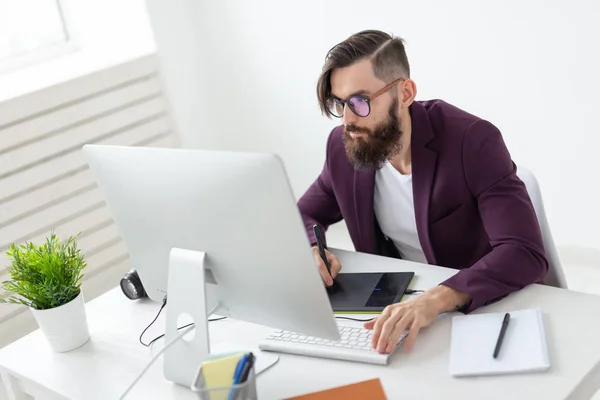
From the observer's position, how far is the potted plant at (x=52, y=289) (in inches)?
66.6

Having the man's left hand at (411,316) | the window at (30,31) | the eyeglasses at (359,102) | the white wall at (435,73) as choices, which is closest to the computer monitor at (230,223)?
the man's left hand at (411,316)

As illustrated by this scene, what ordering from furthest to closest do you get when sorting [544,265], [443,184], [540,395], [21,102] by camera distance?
1. [21,102]
2. [443,184]
3. [544,265]
4. [540,395]

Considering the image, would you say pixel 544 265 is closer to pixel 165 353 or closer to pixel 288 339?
pixel 288 339

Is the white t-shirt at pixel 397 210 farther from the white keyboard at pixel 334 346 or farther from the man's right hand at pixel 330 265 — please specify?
the white keyboard at pixel 334 346

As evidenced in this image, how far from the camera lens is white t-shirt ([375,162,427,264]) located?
2.03 meters

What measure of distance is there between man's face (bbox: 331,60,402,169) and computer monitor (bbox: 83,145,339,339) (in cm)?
60

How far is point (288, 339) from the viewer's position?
1.60m

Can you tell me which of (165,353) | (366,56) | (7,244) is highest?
(366,56)

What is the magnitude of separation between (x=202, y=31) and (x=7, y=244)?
138 centimetres

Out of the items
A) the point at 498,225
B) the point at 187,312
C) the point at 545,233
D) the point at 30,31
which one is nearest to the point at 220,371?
the point at 187,312

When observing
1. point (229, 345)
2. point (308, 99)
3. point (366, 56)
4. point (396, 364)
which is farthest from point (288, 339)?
point (308, 99)

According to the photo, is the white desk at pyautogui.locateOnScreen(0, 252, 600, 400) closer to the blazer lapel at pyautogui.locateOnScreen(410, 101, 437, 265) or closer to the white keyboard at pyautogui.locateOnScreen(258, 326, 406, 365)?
the white keyboard at pyautogui.locateOnScreen(258, 326, 406, 365)

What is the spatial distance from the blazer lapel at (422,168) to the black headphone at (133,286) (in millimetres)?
682

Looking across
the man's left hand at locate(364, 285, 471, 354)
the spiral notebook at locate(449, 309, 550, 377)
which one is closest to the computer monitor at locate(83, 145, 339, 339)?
the man's left hand at locate(364, 285, 471, 354)
